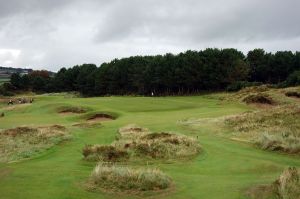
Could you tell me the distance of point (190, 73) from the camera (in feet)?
350

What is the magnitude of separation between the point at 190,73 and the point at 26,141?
78056 millimetres

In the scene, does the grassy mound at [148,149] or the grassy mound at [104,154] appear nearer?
the grassy mound at [104,154]

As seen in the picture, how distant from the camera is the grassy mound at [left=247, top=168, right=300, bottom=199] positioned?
618 inches

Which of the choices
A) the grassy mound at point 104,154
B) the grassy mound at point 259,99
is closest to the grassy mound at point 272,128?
the grassy mound at point 104,154

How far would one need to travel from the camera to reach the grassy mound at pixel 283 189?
51.5 ft

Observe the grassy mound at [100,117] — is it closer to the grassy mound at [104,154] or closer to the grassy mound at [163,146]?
the grassy mound at [163,146]

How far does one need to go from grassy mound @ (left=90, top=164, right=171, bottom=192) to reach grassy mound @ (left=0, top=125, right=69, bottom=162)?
29.1 feet

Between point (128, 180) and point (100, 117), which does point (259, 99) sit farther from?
point (128, 180)

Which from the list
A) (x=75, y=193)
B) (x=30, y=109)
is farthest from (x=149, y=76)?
(x=75, y=193)

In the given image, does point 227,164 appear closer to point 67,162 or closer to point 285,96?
point 67,162

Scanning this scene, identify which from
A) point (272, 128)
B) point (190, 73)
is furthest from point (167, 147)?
point (190, 73)

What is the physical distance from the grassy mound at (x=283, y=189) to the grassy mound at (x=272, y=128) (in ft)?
36.9

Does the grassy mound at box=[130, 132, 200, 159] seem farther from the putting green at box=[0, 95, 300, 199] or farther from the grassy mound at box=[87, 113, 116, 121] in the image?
the grassy mound at box=[87, 113, 116, 121]

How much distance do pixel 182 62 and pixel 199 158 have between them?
85178mm
